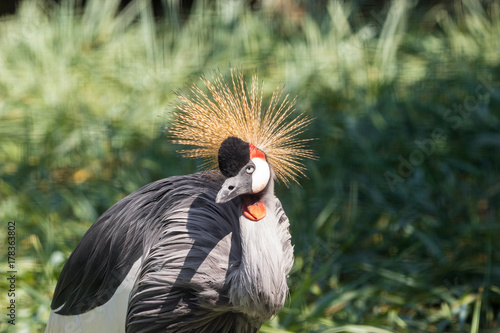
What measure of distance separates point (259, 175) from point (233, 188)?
A: 0.20 ft

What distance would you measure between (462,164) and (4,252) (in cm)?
174

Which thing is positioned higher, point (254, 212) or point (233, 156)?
point (233, 156)

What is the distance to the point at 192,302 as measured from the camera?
4.01 feet

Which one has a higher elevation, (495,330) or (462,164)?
(462,164)

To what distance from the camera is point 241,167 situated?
1104mm

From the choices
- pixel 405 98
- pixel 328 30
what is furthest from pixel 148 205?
pixel 328 30

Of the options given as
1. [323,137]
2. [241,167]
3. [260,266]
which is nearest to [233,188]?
[241,167]

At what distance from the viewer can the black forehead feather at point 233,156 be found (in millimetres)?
1105

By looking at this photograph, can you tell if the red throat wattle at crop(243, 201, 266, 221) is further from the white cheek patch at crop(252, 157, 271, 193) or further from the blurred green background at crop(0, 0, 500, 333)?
the blurred green background at crop(0, 0, 500, 333)

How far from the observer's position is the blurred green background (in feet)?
6.46

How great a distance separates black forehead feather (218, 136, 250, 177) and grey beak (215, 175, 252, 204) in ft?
0.06

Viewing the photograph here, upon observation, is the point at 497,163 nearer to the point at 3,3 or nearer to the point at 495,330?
the point at 495,330

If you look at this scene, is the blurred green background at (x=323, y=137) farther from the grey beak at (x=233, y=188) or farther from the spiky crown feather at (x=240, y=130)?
the grey beak at (x=233, y=188)

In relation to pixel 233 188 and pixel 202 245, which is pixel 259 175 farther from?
pixel 202 245
